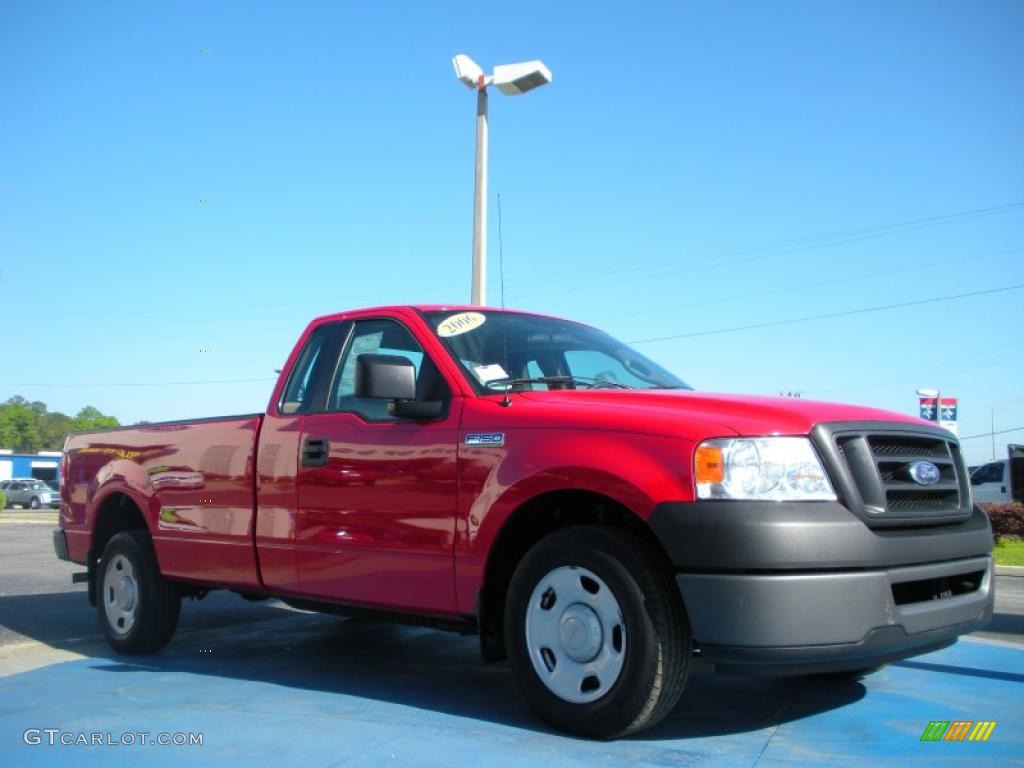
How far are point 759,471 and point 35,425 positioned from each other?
159686mm

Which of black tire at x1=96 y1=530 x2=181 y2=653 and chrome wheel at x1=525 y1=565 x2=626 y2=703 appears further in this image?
black tire at x1=96 y1=530 x2=181 y2=653

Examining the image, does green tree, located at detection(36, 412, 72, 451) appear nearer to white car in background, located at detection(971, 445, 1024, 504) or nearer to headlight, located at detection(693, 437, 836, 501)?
white car in background, located at detection(971, 445, 1024, 504)

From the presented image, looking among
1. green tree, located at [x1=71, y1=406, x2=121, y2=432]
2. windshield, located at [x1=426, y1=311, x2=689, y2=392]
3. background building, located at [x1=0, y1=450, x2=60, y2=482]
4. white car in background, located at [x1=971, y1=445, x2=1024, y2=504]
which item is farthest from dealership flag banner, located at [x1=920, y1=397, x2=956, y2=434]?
green tree, located at [x1=71, y1=406, x2=121, y2=432]

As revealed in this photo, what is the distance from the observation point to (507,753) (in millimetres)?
3688

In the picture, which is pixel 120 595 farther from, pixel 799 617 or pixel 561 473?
pixel 799 617

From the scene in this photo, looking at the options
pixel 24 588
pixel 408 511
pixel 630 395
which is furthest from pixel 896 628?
pixel 24 588

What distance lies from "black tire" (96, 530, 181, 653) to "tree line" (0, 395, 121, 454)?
13948 centimetres

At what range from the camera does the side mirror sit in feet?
14.5

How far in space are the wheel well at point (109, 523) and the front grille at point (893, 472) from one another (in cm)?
476

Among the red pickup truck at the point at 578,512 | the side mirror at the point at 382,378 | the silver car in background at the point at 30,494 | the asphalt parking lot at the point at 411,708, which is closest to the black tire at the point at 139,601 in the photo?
the asphalt parking lot at the point at 411,708

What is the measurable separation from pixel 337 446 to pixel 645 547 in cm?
183

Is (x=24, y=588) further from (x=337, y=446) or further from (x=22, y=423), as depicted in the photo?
(x=22, y=423)

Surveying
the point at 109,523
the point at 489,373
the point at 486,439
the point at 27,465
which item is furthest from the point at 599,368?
the point at 27,465

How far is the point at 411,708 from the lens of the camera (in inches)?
177
